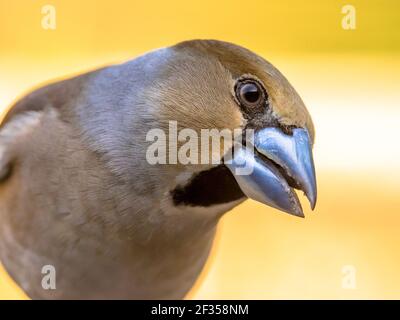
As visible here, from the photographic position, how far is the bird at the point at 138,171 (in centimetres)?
109

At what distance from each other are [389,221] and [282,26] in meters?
0.82

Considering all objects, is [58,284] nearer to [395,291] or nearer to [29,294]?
[29,294]

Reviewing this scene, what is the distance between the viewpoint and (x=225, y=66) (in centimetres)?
112

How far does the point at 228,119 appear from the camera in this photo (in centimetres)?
109

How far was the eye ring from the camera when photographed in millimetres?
1086

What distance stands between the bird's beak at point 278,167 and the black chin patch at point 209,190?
0.03 meters

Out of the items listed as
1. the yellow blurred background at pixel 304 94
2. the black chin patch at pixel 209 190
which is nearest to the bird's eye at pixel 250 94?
the black chin patch at pixel 209 190

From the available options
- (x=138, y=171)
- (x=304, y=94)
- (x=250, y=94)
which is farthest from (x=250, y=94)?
(x=304, y=94)

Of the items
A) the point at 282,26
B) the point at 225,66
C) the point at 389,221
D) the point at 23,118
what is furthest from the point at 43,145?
the point at 389,221

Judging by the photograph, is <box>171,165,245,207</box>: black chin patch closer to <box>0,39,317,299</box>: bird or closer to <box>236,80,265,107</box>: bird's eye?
<box>0,39,317,299</box>: bird

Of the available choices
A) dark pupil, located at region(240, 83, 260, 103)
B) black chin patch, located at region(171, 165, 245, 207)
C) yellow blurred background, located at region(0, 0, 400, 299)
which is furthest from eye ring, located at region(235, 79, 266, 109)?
yellow blurred background, located at region(0, 0, 400, 299)

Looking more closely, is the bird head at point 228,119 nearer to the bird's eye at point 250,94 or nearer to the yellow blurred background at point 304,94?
the bird's eye at point 250,94

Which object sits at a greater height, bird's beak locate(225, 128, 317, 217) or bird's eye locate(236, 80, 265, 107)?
bird's eye locate(236, 80, 265, 107)

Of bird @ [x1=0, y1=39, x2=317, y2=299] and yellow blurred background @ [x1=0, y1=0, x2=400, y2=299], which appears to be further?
yellow blurred background @ [x1=0, y1=0, x2=400, y2=299]
